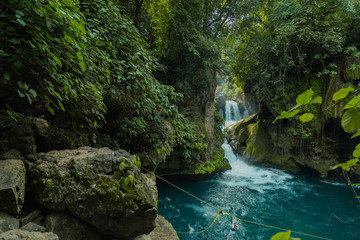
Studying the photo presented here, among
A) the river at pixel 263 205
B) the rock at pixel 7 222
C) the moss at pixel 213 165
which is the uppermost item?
the rock at pixel 7 222

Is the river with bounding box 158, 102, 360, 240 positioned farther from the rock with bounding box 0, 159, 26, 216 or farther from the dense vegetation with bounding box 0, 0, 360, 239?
the rock with bounding box 0, 159, 26, 216

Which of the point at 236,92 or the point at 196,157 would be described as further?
the point at 236,92

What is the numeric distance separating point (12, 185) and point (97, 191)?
2.80 ft

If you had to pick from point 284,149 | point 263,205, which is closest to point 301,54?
Answer: point 284,149

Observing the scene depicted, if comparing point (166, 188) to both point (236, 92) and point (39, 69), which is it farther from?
point (236, 92)

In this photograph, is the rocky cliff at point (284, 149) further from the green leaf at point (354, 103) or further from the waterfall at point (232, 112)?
the green leaf at point (354, 103)

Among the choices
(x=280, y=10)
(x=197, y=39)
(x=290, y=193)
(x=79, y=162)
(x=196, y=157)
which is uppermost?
(x=280, y=10)

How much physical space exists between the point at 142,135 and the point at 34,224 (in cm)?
333

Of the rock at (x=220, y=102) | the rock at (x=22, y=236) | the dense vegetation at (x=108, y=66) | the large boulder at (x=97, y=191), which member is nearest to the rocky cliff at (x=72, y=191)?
the large boulder at (x=97, y=191)

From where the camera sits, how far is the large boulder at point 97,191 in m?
2.35

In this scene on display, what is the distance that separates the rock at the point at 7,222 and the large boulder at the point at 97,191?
1.05 feet

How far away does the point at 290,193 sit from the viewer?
28.5ft

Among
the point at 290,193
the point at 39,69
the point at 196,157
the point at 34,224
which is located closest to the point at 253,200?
the point at 290,193

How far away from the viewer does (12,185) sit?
2.02m
